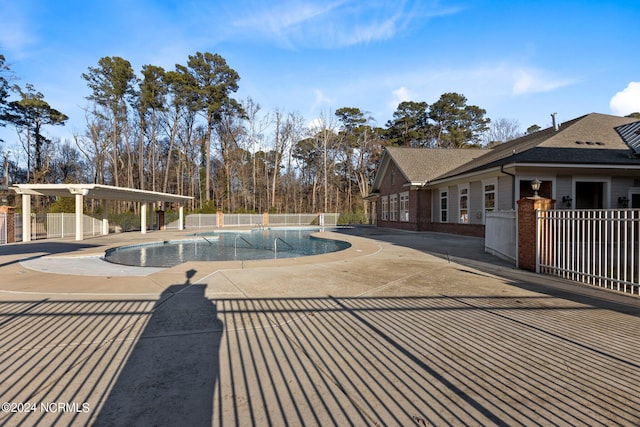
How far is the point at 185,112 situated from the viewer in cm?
3472

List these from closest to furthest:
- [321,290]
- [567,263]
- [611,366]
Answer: [611,366]
[321,290]
[567,263]

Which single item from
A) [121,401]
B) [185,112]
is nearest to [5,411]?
[121,401]

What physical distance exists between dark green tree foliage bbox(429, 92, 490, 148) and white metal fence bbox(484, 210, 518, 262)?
104 feet

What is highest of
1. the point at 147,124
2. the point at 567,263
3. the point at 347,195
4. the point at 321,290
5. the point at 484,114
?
the point at 484,114

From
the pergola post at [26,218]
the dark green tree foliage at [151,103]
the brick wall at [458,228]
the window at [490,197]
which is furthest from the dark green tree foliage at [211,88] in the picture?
the window at [490,197]

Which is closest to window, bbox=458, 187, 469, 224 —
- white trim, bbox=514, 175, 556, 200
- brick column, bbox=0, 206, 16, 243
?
white trim, bbox=514, 175, 556, 200

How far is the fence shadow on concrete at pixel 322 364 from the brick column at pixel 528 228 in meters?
2.79

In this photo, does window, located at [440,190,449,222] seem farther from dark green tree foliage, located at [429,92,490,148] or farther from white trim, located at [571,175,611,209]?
dark green tree foliage, located at [429,92,490,148]

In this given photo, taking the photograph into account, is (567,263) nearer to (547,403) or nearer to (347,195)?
(547,403)

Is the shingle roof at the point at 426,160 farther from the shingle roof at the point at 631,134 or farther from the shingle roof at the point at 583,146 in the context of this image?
the shingle roof at the point at 631,134

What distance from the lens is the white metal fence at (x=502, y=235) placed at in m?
8.76

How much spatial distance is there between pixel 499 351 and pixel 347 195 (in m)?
40.3

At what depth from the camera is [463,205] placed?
1748 centimetres

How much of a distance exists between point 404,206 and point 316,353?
2077 centimetres
